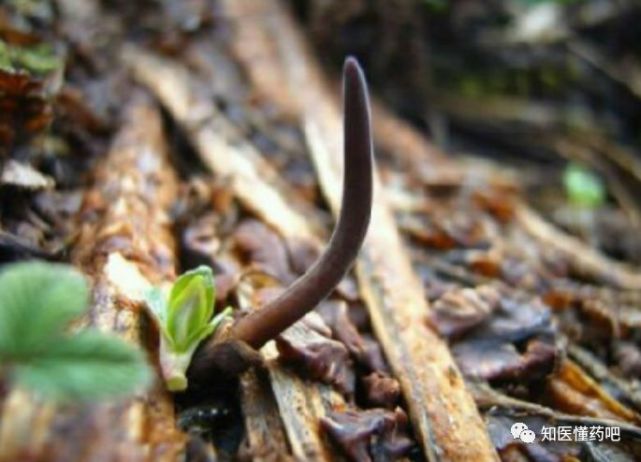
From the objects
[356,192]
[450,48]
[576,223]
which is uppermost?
[356,192]

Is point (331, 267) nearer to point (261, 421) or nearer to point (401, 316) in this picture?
point (261, 421)

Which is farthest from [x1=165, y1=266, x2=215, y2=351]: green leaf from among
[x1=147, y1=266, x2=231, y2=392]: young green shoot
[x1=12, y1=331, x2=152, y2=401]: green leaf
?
[x1=12, y1=331, x2=152, y2=401]: green leaf

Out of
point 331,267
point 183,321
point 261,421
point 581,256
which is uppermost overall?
point 331,267

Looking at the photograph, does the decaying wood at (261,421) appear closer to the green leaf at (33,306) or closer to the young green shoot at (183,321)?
the young green shoot at (183,321)

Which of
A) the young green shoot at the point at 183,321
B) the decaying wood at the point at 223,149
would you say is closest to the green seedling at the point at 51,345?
the young green shoot at the point at 183,321

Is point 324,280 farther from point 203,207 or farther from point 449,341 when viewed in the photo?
point 203,207

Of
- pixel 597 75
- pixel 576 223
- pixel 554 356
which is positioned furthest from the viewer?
pixel 597 75

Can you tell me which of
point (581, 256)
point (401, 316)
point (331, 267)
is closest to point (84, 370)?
point (331, 267)

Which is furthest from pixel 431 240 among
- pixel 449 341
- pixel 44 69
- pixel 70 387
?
pixel 70 387
